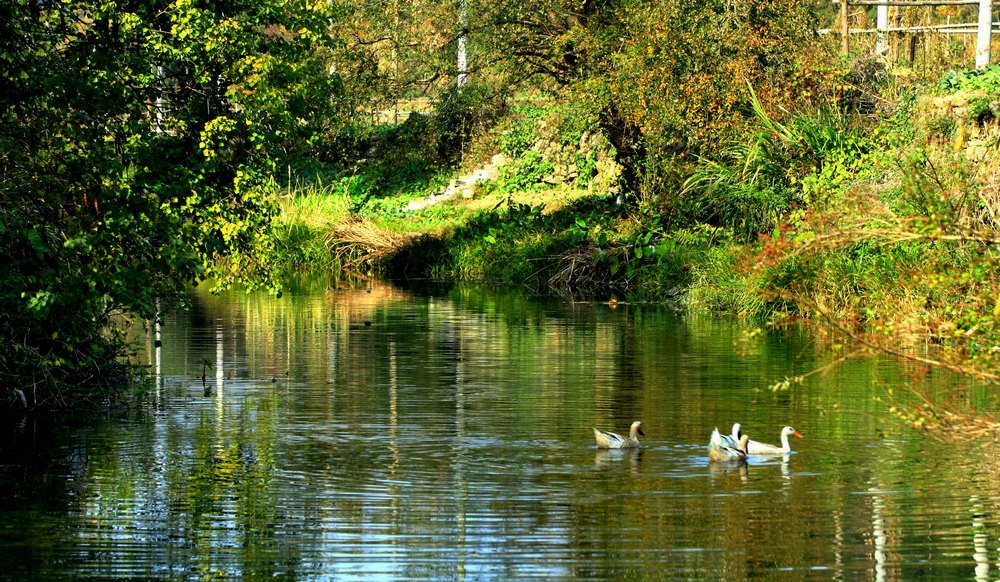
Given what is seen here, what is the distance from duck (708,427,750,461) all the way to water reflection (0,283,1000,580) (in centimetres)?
14

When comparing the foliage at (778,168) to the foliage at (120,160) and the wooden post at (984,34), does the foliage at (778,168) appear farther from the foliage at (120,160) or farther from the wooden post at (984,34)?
the foliage at (120,160)

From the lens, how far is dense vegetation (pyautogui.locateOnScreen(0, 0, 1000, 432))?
583 inches

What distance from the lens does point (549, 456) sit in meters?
14.8

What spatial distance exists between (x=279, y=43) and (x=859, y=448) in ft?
29.9

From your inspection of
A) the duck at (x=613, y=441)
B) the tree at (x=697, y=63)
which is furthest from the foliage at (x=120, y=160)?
the tree at (x=697, y=63)

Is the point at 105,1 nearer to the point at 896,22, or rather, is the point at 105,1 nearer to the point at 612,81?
the point at 612,81

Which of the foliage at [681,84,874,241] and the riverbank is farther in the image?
the foliage at [681,84,874,241]

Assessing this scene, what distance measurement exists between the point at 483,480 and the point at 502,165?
36.4 meters

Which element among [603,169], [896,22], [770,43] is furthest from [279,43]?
[896,22]

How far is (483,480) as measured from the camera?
13594 millimetres

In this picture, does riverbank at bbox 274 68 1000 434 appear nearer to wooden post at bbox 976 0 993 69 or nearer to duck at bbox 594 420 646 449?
wooden post at bbox 976 0 993 69

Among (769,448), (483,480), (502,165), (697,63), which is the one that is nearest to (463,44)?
(697,63)

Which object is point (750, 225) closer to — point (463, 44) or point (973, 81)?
point (973, 81)

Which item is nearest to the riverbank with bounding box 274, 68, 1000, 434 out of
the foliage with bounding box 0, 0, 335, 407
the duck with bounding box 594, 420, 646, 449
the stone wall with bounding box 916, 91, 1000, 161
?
the stone wall with bounding box 916, 91, 1000, 161
